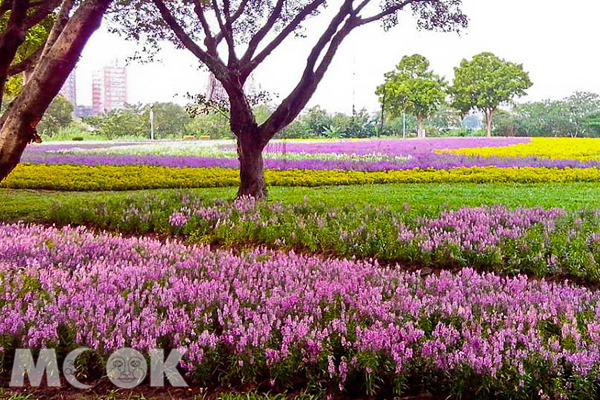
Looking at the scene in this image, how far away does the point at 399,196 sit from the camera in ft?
39.0

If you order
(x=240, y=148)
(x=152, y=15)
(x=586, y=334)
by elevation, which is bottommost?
(x=586, y=334)

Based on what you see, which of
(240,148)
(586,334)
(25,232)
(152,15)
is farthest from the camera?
(152,15)

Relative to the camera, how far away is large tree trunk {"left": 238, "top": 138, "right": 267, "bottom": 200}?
10.6 metres

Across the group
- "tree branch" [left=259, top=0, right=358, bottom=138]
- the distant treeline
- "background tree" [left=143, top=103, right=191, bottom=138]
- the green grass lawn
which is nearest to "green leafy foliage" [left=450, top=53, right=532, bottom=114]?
the distant treeline

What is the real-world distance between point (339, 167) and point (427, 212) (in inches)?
382

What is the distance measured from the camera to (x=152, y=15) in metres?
12.7

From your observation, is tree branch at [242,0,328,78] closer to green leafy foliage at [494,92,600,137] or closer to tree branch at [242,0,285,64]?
tree branch at [242,0,285,64]

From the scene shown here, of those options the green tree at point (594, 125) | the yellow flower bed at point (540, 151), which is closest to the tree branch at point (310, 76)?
the yellow flower bed at point (540, 151)

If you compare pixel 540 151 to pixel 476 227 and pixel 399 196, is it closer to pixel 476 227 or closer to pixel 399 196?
pixel 399 196

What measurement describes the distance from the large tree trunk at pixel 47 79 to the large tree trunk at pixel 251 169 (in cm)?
533

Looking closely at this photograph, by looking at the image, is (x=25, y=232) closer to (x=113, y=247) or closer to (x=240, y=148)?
(x=113, y=247)

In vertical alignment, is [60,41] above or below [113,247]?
above

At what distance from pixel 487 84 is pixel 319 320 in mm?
46919

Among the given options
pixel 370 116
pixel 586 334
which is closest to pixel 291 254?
pixel 586 334
